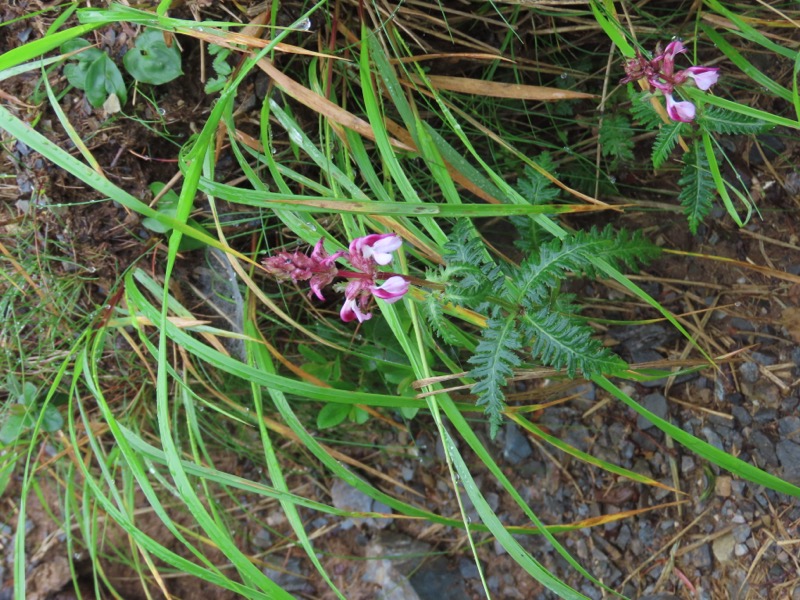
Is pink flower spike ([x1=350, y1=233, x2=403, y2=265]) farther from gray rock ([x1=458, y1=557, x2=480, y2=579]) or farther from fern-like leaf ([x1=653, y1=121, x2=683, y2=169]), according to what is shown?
gray rock ([x1=458, y1=557, x2=480, y2=579])

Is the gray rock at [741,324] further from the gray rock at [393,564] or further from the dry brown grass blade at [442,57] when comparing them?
the gray rock at [393,564]

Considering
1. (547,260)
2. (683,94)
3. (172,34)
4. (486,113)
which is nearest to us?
(547,260)

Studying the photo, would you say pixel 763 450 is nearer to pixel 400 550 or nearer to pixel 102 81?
pixel 400 550

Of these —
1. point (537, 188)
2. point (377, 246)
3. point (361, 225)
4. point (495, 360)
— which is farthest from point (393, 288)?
point (537, 188)

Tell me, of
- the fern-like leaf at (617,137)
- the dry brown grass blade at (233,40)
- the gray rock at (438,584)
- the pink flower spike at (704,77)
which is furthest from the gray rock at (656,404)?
the dry brown grass blade at (233,40)

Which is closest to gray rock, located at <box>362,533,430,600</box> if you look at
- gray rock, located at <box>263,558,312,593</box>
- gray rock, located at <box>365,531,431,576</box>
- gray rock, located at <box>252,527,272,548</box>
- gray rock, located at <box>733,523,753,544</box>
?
gray rock, located at <box>365,531,431,576</box>

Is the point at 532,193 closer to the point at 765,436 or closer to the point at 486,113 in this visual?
the point at 486,113

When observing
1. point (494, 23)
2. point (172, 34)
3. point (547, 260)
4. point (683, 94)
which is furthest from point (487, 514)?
point (172, 34)

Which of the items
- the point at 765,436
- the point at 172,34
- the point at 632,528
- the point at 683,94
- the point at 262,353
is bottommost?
the point at 632,528
